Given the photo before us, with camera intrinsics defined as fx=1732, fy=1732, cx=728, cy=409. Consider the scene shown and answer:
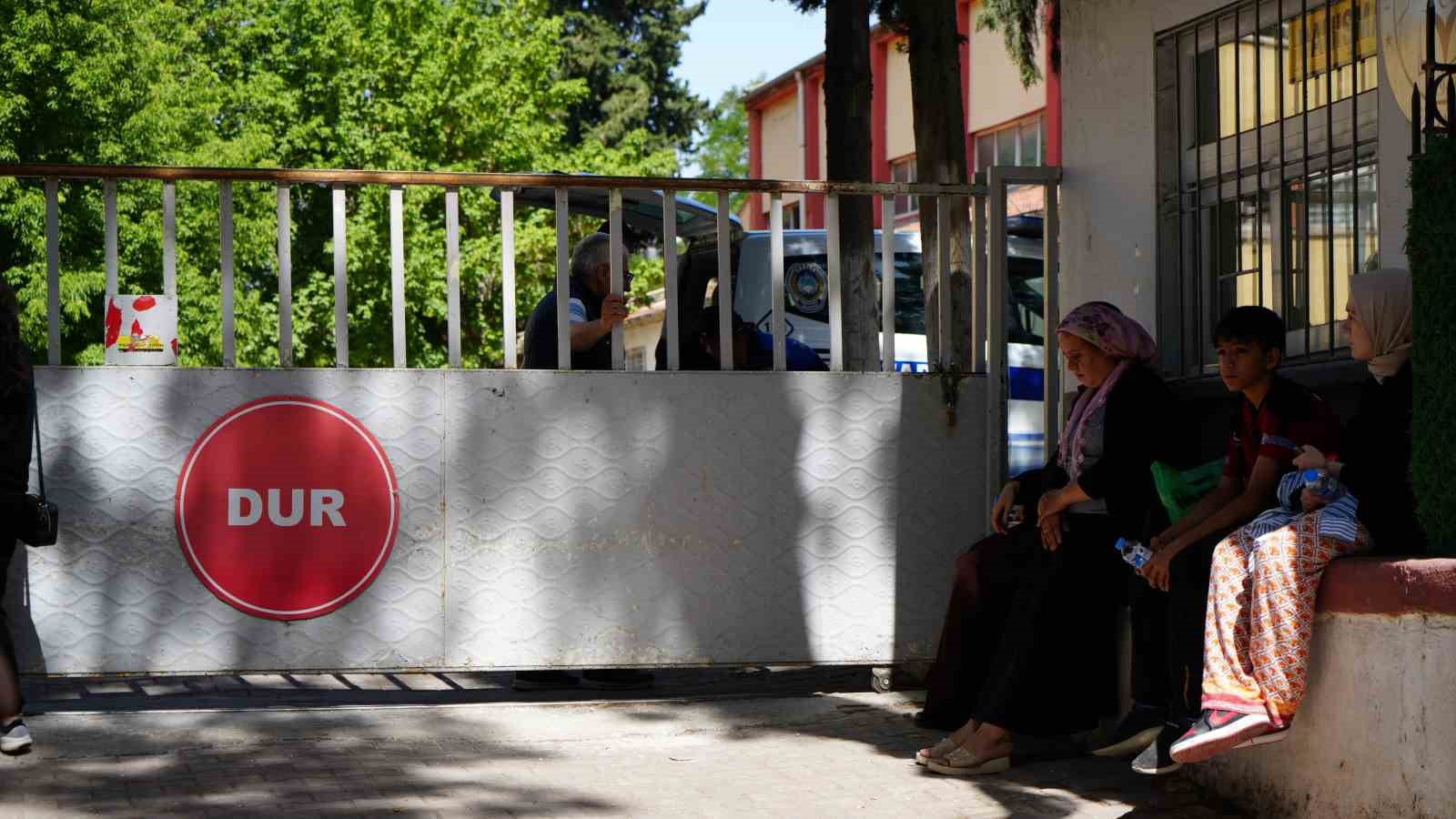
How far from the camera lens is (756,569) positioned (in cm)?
663

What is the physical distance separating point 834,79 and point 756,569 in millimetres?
4336

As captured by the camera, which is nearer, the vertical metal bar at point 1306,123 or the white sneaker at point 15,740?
the white sneaker at point 15,740

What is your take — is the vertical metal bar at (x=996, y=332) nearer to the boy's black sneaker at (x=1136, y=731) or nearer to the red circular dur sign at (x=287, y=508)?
the boy's black sneaker at (x=1136, y=731)

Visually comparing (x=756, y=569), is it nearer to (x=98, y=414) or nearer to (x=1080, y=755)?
(x=1080, y=755)

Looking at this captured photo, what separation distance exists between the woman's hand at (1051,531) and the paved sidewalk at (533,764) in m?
0.71

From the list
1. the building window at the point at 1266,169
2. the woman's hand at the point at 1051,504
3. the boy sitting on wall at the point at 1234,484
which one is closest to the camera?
the boy sitting on wall at the point at 1234,484

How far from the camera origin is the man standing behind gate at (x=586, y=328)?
6.73m

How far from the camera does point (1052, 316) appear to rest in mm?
7242

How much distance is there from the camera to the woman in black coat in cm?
568

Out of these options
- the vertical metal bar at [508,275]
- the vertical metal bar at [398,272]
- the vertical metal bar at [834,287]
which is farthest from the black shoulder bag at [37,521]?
the vertical metal bar at [834,287]

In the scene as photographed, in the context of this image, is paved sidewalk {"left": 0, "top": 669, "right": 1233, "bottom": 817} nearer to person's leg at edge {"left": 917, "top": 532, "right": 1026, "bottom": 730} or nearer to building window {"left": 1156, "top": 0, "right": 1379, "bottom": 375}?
person's leg at edge {"left": 917, "top": 532, "right": 1026, "bottom": 730}

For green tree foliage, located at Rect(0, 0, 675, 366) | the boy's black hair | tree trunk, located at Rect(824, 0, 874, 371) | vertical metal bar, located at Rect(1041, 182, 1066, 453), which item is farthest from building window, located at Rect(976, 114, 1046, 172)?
the boy's black hair

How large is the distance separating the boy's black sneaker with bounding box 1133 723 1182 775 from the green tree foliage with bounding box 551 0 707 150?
3782 centimetres

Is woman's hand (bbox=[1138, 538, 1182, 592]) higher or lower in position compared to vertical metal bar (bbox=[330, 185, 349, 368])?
lower
